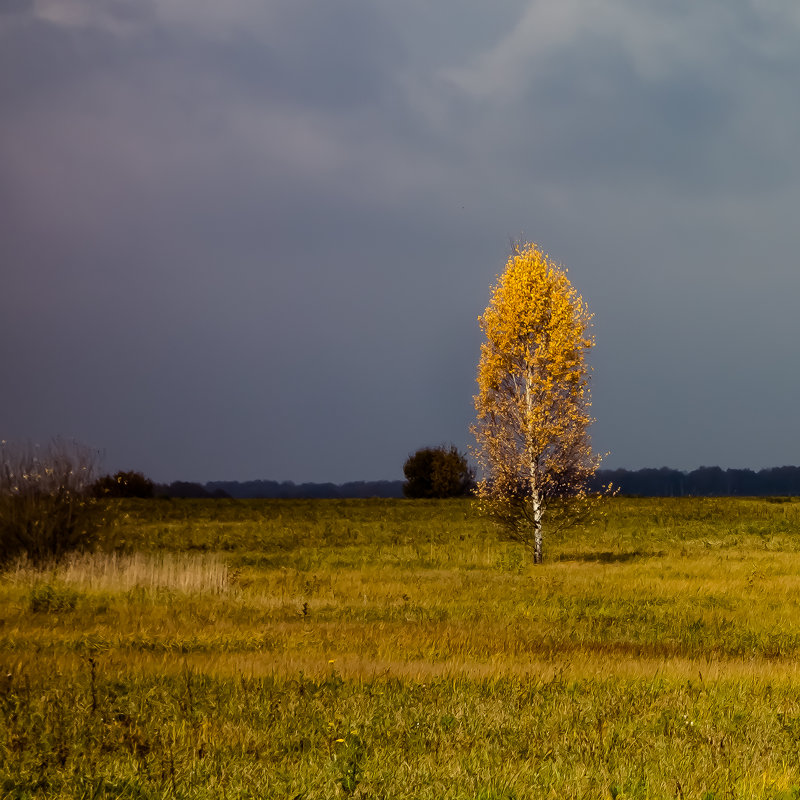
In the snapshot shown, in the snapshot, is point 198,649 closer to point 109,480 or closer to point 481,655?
point 481,655

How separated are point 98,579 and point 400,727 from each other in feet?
51.3

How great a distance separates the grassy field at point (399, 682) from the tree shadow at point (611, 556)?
3242 millimetres

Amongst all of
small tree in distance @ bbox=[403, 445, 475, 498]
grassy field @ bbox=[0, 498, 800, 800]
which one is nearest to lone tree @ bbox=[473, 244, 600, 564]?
grassy field @ bbox=[0, 498, 800, 800]

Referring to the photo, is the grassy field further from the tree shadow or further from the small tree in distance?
the small tree in distance

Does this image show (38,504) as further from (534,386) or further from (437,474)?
(437,474)

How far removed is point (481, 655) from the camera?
1369 centimetres

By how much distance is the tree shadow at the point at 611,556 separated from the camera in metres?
32.6

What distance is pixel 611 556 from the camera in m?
34.2

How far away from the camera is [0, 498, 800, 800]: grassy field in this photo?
283 inches

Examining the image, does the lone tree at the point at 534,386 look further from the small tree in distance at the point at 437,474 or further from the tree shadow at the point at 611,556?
the small tree in distance at the point at 437,474

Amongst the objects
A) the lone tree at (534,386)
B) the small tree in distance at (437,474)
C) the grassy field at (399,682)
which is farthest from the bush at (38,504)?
the small tree in distance at (437,474)

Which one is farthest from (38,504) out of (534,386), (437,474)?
(437,474)

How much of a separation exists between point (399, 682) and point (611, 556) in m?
24.8

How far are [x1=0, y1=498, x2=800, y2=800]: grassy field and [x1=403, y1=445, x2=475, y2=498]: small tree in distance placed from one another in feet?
167
